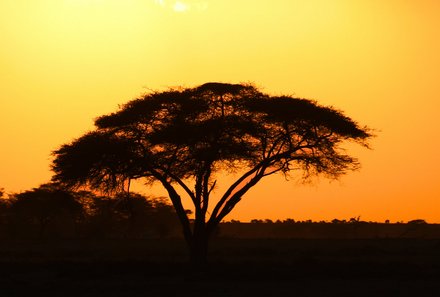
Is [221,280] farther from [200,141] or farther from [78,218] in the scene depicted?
[78,218]

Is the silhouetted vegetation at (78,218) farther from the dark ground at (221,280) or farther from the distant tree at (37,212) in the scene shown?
the dark ground at (221,280)

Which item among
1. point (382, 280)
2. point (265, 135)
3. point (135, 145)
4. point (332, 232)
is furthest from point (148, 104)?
point (332, 232)

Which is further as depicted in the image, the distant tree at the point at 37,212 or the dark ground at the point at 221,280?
the distant tree at the point at 37,212

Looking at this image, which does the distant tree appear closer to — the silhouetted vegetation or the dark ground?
the silhouetted vegetation

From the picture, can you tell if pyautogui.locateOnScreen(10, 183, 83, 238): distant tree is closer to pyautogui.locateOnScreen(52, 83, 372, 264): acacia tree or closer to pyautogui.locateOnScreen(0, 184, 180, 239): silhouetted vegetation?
pyautogui.locateOnScreen(0, 184, 180, 239): silhouetted vegetation

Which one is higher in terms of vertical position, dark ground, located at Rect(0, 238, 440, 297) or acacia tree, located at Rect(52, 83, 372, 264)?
acacia tree, located at Rect(52, 83, 372, 264)

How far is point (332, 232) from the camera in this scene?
160875 mm

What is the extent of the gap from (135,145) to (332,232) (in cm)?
12267

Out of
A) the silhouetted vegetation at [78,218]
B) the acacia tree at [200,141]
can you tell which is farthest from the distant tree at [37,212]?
the acacia tree at [200,141]

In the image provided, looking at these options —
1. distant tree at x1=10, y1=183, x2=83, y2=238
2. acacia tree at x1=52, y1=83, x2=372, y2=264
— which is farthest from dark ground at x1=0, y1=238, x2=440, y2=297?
distant tree at x1=10, y1=183, x2=83, y2=238

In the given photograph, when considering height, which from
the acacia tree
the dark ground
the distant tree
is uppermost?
the distant tree

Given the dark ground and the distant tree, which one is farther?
the distant tree

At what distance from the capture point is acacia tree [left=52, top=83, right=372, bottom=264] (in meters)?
40.5

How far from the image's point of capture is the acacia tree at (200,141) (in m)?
40.5
